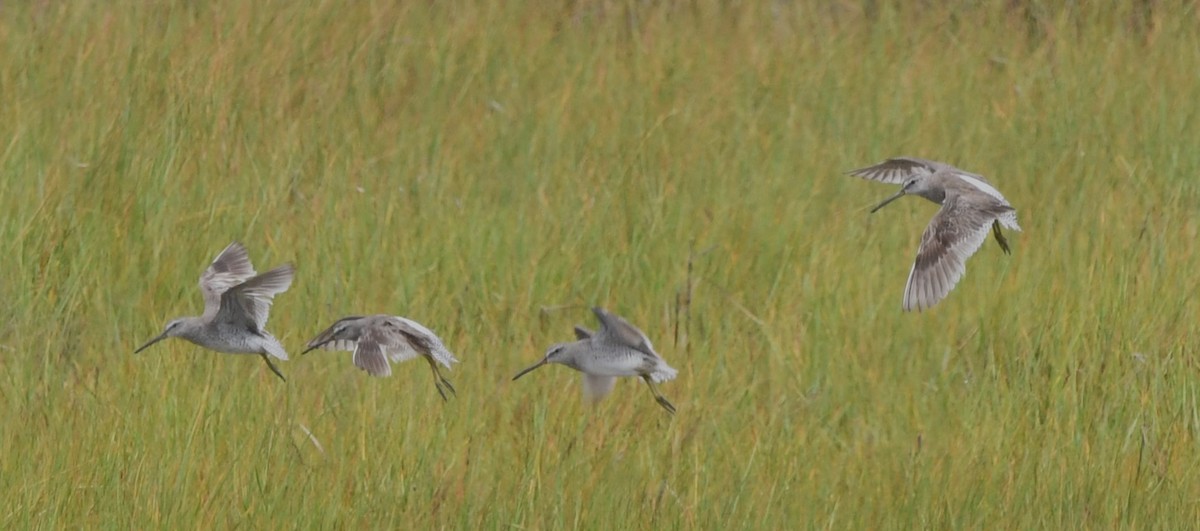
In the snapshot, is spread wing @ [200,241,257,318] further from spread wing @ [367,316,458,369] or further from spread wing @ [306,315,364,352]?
spread wing @ [367,316,458,369]

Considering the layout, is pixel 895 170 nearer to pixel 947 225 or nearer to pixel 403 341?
pixel 947 225

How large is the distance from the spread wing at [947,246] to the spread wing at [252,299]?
1.20m

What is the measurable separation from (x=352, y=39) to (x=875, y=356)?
2464 mm

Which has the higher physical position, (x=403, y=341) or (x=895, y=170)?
(x=895, y=170)

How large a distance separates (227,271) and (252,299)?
0.97 feet

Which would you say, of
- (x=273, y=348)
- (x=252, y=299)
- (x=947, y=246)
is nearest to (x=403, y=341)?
(x=273, y=348)

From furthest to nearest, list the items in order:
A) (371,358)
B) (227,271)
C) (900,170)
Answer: (900,170) < (227,271) < (371,358)

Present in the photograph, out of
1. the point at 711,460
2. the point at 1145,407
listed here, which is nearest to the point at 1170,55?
the point at 1145,407

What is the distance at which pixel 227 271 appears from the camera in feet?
12.9

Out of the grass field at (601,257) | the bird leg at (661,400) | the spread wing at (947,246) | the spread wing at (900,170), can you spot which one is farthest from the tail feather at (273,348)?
the spread wing at (900,170)

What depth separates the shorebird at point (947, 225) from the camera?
3.74 metres

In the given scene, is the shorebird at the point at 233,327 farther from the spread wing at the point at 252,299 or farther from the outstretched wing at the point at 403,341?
the outstretched wing at the point at 403,341

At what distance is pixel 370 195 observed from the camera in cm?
504

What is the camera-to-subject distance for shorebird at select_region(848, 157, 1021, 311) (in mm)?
3738
